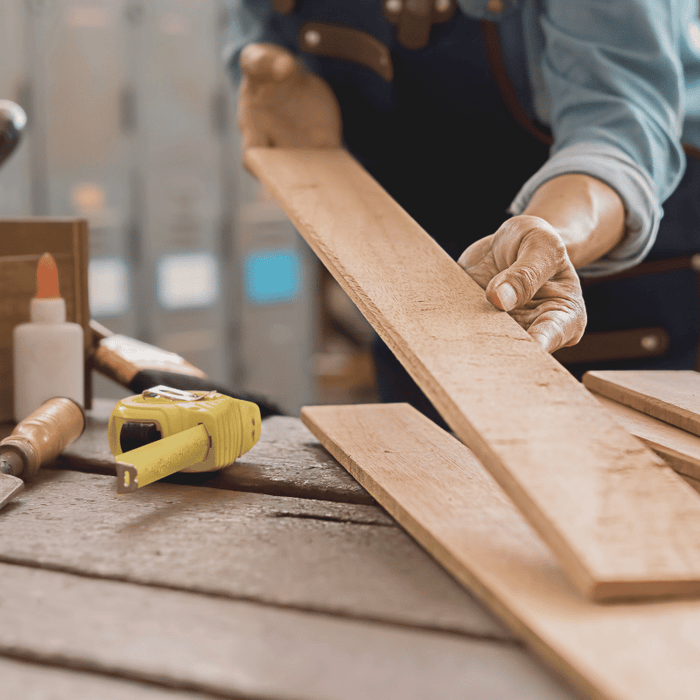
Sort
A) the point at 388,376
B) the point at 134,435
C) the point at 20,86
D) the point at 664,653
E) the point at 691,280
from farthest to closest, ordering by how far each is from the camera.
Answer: the point at 20,86 < the point at 388,376 < the point at 691,280 < the point at 134,435 < the point at 664,653

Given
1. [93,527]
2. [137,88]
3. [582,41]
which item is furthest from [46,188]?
[93,527]

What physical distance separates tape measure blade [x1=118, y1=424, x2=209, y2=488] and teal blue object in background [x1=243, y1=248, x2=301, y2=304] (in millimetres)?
2702

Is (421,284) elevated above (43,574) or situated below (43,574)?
above

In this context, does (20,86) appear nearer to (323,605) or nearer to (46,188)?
(46,188)

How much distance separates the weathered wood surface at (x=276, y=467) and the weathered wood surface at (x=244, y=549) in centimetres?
2

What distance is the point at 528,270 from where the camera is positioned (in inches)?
25.6

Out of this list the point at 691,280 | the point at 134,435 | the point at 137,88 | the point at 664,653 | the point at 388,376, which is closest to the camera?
the point at 664,653

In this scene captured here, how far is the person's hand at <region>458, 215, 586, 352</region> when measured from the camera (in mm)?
646

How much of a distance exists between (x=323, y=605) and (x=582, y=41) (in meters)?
0.81

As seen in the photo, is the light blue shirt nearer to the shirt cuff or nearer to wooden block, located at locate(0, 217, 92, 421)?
the shirt cuff

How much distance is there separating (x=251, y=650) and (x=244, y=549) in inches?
5.1

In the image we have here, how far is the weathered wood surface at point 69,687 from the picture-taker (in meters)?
0.35

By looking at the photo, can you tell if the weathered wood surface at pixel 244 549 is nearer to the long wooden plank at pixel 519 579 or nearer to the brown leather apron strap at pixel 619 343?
the long wooden plank at pixel 519 579

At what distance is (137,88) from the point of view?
280 centimetres
